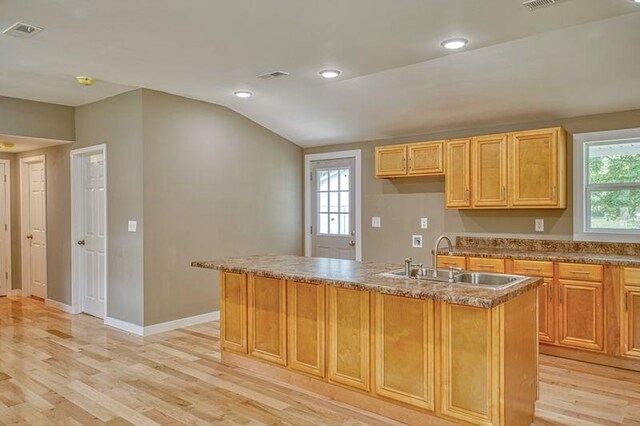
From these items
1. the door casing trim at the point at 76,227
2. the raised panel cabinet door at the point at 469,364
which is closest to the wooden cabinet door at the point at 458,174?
the raised panel cabinet door at the point at 469,364

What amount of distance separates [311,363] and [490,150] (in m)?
2.80

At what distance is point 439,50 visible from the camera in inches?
139

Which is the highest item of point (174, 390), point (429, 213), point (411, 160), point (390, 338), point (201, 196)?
point (411, 160)

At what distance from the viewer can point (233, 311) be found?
3.90 metres

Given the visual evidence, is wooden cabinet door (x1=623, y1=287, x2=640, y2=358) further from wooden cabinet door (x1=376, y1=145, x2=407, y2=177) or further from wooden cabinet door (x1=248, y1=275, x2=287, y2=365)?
wooden cabinet door (x1=248, y1=275, x2=287, y2=365)

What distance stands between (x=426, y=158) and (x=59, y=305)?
5165mm

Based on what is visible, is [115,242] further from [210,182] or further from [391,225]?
[391,225]

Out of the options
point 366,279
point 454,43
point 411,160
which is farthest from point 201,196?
point 454,43

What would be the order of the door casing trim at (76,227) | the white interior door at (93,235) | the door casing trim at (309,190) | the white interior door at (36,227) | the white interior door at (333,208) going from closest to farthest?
the white interior door at (93,235), the door casing trim at (76,227), the door casing trim at (309,190), the white interior door at (333,208), the white interior door at (36,227)

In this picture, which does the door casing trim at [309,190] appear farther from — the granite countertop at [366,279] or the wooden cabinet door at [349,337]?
the wooden cabinet door at [349,337]

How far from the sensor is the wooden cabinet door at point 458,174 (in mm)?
4824

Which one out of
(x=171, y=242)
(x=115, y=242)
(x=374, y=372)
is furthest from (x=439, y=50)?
(x=115, y=242)

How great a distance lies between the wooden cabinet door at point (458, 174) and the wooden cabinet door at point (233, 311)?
2.45 meters

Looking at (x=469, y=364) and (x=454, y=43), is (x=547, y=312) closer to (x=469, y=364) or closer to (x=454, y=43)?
(x=469, y=364)
